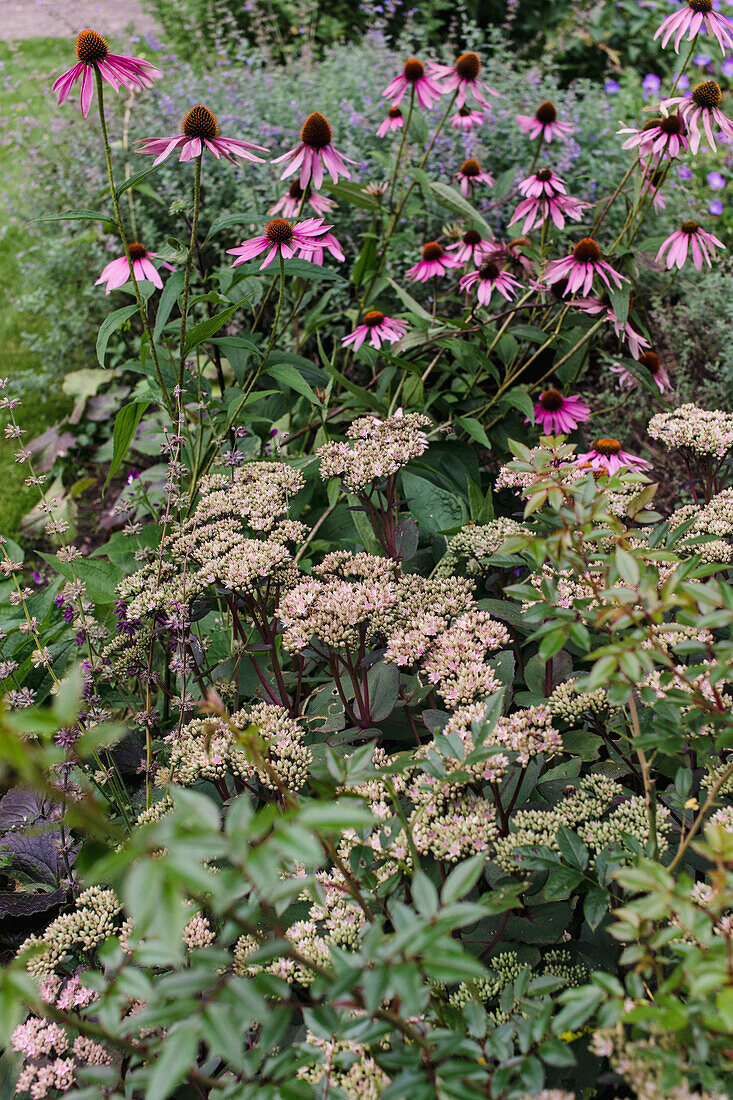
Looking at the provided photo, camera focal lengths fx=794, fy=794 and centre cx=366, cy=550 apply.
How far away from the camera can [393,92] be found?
2.62m

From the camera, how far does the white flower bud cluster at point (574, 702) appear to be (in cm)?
111

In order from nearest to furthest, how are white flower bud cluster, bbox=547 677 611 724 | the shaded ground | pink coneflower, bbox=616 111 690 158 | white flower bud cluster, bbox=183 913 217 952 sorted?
1. white flower bud cluster, bbox=183 913 217 952
2. white flower bud cluster, bbox=547 677 611 724
3. pink coneflower, bbox=616 111 690 158
4. the shaded ground

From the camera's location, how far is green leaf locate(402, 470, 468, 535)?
1896mm

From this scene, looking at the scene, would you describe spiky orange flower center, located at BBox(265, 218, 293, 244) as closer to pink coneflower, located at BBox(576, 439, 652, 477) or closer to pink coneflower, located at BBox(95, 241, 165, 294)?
pink coneflower, located at BBox(95, 241, 165, 294)

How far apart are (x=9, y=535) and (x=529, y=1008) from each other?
2842mm

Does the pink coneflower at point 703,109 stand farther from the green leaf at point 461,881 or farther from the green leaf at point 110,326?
the green leaf at point 461,881

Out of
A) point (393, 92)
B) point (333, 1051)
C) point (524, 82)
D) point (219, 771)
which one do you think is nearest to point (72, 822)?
point (333, 1051)

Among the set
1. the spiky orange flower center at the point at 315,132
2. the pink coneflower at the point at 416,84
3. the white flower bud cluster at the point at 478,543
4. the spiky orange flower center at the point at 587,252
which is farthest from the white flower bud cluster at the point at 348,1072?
the pink coneflower at the point at 416,84

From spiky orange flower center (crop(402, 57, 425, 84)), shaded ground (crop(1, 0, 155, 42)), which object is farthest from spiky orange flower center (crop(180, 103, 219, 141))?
shaded ground (crop(1, 0, 155, 42))

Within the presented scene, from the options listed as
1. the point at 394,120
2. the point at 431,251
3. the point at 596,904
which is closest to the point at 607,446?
the point at 431,251

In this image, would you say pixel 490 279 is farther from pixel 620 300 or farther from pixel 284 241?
pixel 284 241

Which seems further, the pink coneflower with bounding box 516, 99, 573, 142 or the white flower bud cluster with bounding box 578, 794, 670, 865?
the pink coneflower with bounding box 516, 99, 573, 142

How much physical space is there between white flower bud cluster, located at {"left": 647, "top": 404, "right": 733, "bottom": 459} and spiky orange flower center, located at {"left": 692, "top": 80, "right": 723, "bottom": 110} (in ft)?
2.86

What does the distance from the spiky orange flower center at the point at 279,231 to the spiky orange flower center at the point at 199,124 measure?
0.21 m
